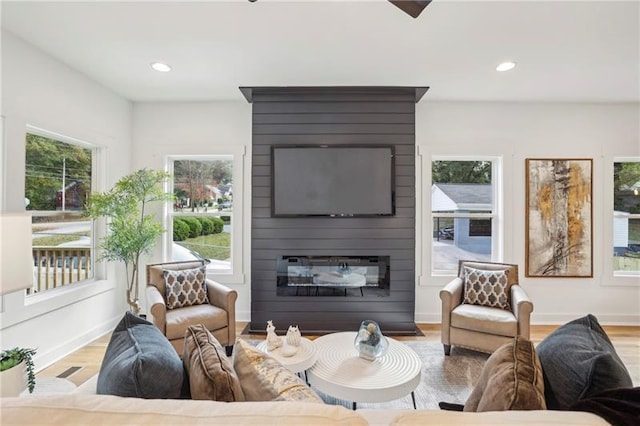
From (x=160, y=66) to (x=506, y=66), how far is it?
3192mm

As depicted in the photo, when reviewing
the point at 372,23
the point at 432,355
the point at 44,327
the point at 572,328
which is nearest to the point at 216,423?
the point at 572,328

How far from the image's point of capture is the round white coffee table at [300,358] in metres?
1.94

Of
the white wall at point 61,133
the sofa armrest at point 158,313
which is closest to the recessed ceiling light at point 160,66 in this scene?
the white wall at point 61,133

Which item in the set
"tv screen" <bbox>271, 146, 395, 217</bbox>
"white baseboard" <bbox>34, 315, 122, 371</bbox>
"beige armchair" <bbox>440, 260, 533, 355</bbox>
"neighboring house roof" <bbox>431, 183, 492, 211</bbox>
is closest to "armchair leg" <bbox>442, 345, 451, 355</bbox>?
"beige armchair" <bbox>440, 260, 533, 355</bbox>

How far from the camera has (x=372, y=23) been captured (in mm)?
2215

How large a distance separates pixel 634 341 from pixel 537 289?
946 millimetres

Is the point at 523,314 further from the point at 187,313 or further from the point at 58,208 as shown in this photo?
the point at 58,208

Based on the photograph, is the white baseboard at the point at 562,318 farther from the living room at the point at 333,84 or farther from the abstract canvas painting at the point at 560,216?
the abstract canvas painting at the point at 560,216

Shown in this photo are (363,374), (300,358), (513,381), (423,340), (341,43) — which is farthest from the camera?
(423,340)

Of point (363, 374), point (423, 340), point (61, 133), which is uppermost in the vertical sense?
point (61, 133)

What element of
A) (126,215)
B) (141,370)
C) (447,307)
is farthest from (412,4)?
(126,215)

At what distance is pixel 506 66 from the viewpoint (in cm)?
288

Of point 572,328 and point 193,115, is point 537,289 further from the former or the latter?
point 193,115

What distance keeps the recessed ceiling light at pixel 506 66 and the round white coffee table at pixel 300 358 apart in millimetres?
2937
